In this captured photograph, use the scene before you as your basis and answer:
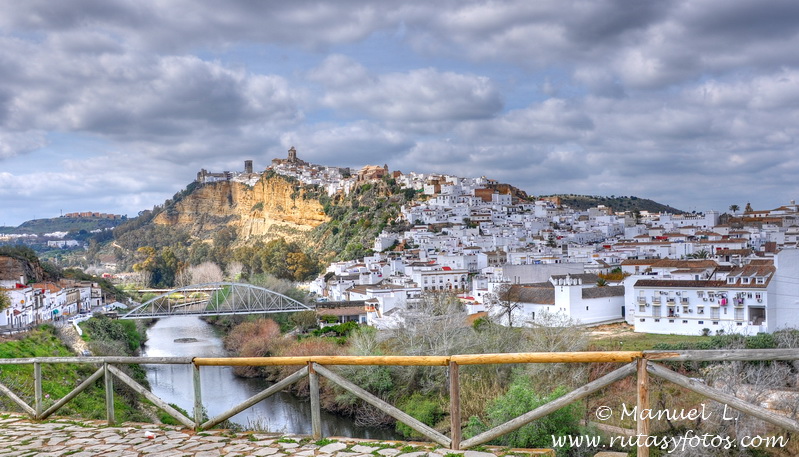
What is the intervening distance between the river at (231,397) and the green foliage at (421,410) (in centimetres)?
126

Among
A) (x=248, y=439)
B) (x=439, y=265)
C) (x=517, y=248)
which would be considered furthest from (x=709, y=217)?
(x=248, y=439)

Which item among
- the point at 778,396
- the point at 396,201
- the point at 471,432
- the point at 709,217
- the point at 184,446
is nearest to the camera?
the point at 184,446

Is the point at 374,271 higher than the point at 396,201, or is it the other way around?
the point at 396,201

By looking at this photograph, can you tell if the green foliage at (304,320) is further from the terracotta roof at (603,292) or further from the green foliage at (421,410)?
the green foliage at (421,410)

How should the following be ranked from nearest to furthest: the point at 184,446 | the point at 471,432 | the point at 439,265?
1. the point at 184,446
2. the point at 471,432
3. the point at 439,265

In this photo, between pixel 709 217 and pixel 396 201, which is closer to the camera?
pixel 709 217

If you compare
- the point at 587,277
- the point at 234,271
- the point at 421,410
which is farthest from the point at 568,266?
the point at 234,271

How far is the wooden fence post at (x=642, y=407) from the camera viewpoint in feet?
11.3

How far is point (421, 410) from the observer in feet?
47.8

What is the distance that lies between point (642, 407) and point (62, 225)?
582ft

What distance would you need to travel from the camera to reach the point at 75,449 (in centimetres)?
452

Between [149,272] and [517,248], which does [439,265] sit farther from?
[149,272]

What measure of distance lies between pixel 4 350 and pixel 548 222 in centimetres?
6026

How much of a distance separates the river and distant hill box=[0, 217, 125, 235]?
130 metres
